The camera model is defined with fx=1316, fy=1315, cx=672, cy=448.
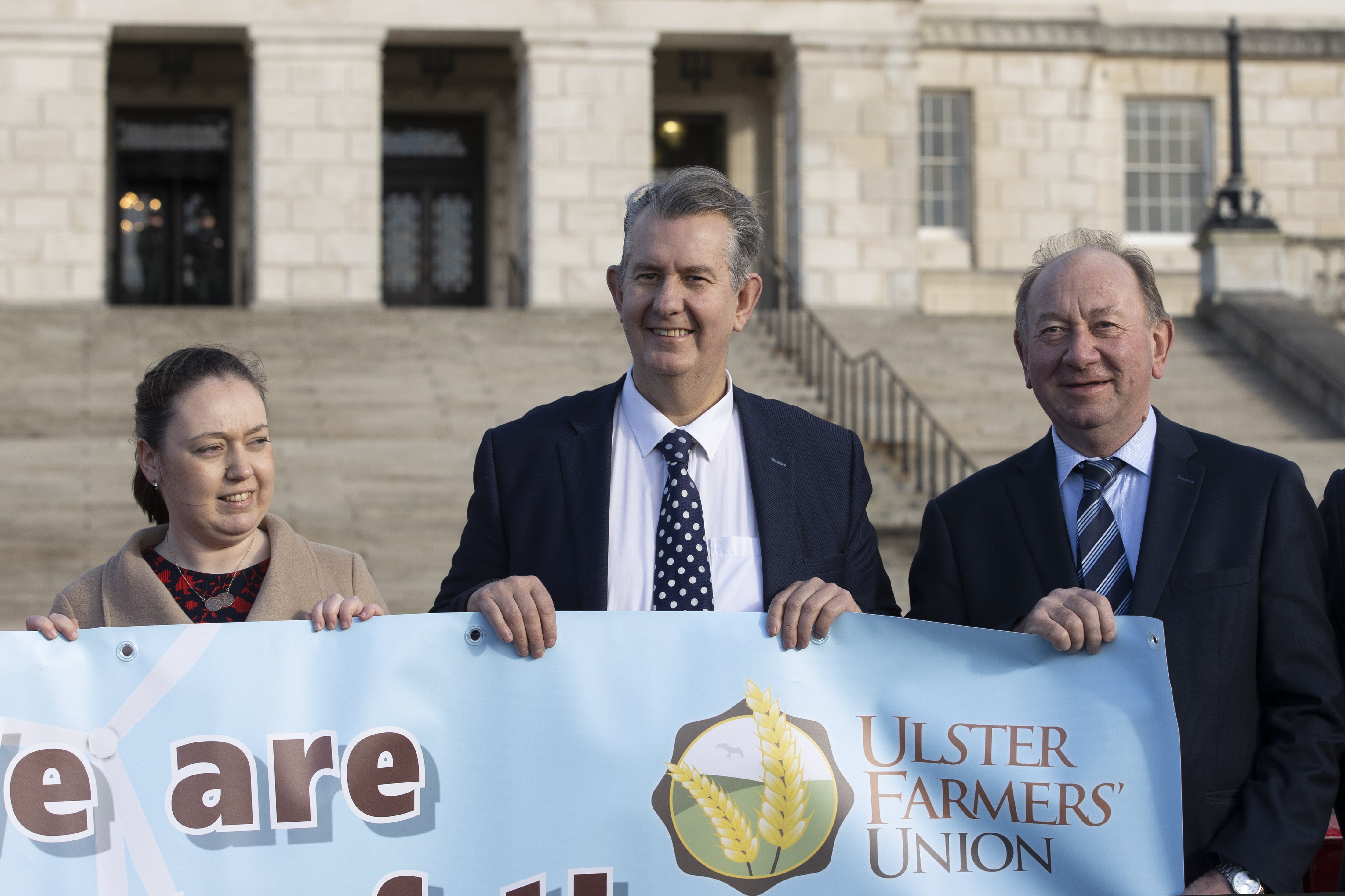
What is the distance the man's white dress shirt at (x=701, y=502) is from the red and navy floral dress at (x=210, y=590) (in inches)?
38.0

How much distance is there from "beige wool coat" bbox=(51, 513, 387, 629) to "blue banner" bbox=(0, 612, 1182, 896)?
0.72ft

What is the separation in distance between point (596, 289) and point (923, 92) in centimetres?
806

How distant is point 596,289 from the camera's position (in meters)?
20.4

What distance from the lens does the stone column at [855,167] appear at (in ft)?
68.0

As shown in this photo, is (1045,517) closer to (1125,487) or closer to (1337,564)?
(1125,487)

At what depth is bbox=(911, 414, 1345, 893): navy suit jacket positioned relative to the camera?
2986 millimetres

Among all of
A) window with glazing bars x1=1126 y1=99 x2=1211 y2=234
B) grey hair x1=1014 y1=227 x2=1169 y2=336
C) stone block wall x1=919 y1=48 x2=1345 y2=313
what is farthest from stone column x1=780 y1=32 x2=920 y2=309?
grey hair x1=1014 y1=227 x2=1169 y2=336

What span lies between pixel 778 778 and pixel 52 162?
19783mm

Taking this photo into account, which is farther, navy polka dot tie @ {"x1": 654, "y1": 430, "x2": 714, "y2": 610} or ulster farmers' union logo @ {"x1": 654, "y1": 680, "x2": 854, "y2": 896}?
navy polka dot tie @ {"x1": 654, "y1": 430, "x2": 714, "y2": 610}

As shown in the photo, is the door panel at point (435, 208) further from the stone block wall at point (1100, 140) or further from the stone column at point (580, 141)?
the stone block wall at point (1100, 140)

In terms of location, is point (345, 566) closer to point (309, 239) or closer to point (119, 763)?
point (119, 763)

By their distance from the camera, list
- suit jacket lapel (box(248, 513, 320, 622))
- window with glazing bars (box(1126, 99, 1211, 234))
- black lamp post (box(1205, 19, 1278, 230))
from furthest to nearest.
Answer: window with glazing bars (box(1126, 99, 1211, 234)) → black lamp post (box(1205, 19, 1278, 230)) → suit jacket lapel (box(248, 513, 320, 622))

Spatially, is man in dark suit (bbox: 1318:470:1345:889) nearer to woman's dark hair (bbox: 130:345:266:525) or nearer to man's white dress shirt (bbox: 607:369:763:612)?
man's white dress shirt (bbox: 607:369:763:612)

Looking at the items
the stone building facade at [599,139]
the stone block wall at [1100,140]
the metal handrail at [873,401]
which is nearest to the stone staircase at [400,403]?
the metal handrail at [873,401]
